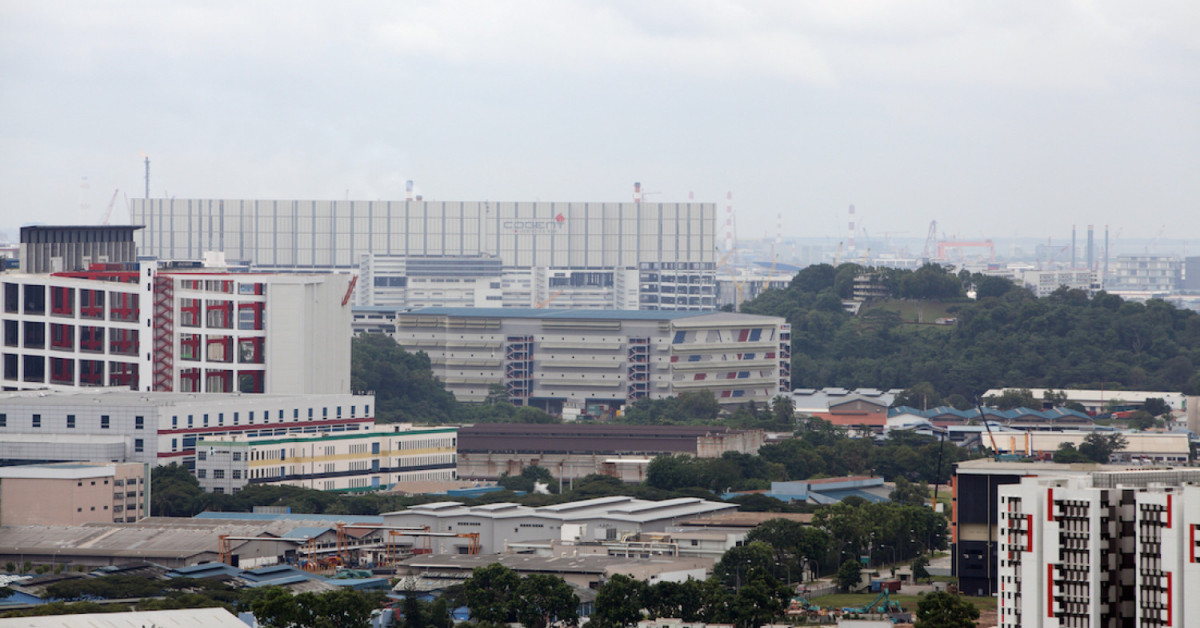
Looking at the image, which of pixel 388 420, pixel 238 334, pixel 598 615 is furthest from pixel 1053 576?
pixel 388 420

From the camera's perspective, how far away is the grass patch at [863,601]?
73.5 metres

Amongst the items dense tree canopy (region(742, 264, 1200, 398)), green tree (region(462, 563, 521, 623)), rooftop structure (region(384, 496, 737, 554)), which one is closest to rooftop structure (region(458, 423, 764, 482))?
rooftop structure (region(384, 496, 737, 554))

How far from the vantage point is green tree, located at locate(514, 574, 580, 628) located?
68812mm

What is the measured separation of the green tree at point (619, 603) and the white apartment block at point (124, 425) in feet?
101

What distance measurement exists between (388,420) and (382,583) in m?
53.2

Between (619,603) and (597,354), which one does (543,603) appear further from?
(597,354)

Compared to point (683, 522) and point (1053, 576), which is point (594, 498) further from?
point (1053, 576)

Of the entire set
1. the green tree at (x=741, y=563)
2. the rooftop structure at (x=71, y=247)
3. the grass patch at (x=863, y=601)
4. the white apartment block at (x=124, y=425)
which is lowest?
the grass patch at (x=863, y=601)

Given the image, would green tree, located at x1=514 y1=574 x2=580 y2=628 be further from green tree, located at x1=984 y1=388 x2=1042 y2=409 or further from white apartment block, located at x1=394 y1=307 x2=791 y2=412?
white apartment block, located at x1=394 y1=307 x2=791 y2=412

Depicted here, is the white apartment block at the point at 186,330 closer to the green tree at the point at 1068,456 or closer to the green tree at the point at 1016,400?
the green tree at the point at 1068,456

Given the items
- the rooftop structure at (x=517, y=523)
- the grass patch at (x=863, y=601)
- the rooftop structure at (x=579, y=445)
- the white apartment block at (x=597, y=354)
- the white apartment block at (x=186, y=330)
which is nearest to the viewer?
the grass patch at (x=863, y=601)

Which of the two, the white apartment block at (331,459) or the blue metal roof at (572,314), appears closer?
the white apartment block at (331,459)

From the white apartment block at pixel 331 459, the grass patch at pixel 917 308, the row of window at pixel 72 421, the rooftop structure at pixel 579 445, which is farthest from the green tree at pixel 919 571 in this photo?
the grass patch at pixel 917 308

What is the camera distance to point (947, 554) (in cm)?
Answer: 8869
